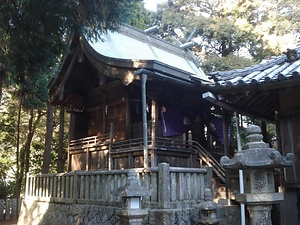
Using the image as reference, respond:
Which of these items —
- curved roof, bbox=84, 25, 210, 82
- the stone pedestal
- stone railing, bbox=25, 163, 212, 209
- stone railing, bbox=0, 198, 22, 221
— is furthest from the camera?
stone railing, bbox=0, 198, 22, 221

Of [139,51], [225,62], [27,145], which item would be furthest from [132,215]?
[225,62]

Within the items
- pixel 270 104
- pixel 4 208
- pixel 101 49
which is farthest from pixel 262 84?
pixel 4 208

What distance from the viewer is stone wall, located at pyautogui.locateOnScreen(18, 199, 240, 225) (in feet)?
24.0

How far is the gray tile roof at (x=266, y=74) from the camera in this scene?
19.7 ft

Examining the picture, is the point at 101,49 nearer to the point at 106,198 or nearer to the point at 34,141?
the point at 106,198

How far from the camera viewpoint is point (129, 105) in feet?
44.9

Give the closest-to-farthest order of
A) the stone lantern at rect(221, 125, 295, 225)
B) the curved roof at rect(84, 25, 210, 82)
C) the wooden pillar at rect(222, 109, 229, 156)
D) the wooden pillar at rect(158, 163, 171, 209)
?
the stone lantern at rect(221, 125, 295, 225) < the wooden pillar at rect(158, 163, 171, 209) < the wooden pillar at rect(222, 109, 229, 156) < the curved roof at rect(84, 25, 210, 82)

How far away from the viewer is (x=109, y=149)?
12.8m

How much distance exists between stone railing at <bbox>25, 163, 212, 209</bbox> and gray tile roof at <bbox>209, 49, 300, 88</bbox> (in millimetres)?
2357

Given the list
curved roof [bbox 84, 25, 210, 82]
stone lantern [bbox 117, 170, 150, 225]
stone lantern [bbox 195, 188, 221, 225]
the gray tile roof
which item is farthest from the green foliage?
stone lantern [bbox 117, 170, 150, 225]

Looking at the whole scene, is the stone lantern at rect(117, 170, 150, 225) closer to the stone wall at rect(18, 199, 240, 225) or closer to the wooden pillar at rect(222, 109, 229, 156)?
the stone wall at rect(18, 199, 240, 225)

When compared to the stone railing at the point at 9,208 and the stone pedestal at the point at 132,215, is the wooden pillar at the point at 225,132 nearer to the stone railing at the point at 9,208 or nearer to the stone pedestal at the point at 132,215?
the stone pedestal at the point at 132,215

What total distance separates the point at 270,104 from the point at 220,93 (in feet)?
5.13

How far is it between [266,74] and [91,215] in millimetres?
5899
